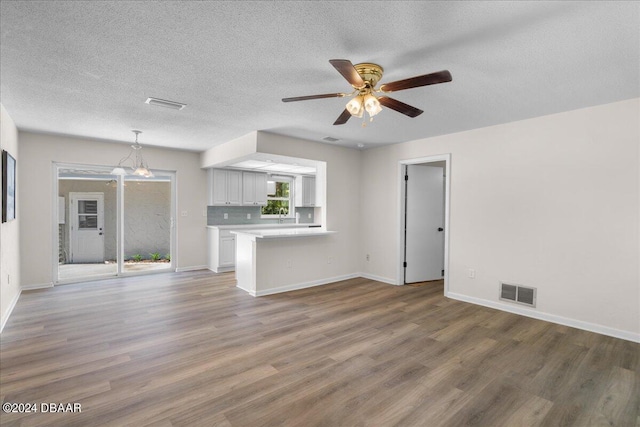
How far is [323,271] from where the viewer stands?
5.50m

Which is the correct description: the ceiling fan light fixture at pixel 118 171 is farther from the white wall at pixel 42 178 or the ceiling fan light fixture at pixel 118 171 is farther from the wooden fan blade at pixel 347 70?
the wooden fan blade at pixel 347 70

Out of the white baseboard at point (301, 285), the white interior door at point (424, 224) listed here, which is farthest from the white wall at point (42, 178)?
the white interior door at point (424, 224)

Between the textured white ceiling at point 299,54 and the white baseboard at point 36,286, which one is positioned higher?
the textured white ceiling at point 299,54

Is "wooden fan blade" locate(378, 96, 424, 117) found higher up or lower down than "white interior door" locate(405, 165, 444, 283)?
higher up

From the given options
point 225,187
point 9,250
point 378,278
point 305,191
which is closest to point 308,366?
point 378,278

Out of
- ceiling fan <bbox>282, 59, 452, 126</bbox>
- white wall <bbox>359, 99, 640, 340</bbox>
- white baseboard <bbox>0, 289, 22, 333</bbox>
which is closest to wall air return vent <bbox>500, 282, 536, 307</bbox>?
white wall <bbox>359, 99, 640, 340</bbox>

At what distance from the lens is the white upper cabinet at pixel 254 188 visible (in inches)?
279

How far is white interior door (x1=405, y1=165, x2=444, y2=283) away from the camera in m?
5.47

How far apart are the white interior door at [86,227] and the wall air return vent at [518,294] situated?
22.0 feet

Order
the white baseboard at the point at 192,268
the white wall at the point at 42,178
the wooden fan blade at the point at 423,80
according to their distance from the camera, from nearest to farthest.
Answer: the wooden fan blade at the point at 423,80, the white wall at the point at 42,178, the white baseboard at the point at 192,268

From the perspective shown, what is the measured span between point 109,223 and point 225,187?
7.34ft

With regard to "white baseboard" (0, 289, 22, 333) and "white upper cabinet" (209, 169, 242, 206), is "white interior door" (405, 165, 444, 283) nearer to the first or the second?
"white upper cabinet" (209, 169, 242, 206)

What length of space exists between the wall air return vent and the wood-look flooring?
0.79 feet

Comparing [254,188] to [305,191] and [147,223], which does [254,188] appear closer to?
[305,191]
